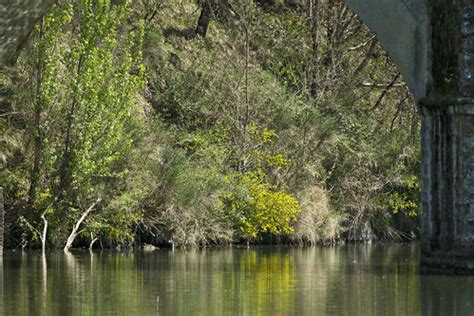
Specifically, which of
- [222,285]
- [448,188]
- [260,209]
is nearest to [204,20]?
[260,209]

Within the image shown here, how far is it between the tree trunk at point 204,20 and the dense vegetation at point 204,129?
0.09 meters

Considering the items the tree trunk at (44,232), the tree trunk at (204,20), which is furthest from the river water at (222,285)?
the tree trunk at (204,20)

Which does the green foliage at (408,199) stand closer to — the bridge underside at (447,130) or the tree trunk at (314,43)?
the tree trunk at (314,43)

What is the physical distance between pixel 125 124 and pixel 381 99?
11.4 meters

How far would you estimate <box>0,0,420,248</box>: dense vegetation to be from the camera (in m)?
23.4

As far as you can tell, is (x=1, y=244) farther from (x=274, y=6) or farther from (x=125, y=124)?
(x=274, y=6)

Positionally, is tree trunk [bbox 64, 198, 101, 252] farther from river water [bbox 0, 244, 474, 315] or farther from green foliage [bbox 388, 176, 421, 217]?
green foliage [bbox 388, 176, 421, 217]

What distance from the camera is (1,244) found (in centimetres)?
2114

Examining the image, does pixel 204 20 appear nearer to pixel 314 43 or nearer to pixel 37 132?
pixel 314 43

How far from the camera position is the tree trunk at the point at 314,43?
32781mm

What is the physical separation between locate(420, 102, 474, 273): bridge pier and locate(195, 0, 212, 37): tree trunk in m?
17.7

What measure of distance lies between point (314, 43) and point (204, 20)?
375 cm

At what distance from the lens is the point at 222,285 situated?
1486 centimetres

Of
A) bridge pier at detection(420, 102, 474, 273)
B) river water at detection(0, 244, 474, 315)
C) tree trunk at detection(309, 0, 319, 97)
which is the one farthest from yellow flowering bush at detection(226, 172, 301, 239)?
bridge pier at detection(420, 102, 474, 273)
